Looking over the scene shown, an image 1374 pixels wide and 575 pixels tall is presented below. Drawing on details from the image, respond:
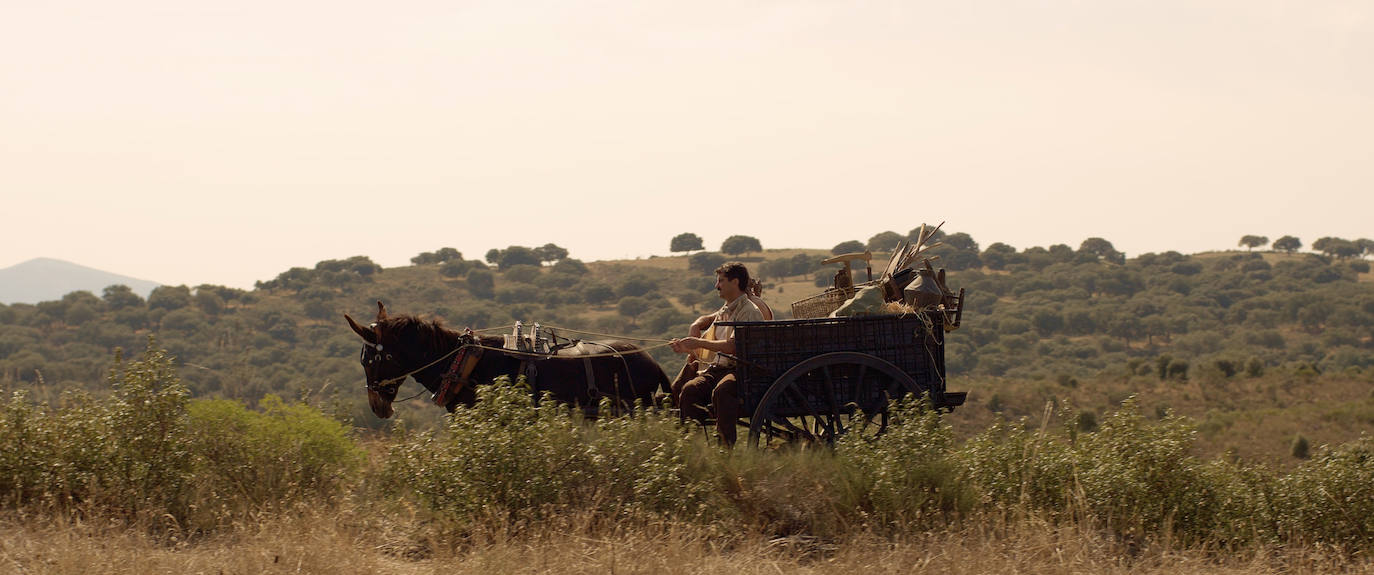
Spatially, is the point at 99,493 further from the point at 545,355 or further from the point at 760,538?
the point at 760,538

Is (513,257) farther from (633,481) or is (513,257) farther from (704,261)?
(633,481)

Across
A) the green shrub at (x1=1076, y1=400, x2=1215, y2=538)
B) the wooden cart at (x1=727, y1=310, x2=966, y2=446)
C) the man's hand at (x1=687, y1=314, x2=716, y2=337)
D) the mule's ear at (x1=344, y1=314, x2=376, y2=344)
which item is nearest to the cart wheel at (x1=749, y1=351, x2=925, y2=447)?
the wooden cart at (x1=727, y1=310, x2=966, y2=446)

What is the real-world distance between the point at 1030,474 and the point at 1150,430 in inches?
37.6

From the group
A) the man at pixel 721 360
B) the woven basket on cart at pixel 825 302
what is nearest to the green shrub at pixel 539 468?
the man at pixel 721 360

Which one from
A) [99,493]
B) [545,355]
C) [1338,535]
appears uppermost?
[545,355]

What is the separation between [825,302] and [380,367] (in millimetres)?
3808

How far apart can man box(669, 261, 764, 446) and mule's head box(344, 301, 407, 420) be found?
2.27 m

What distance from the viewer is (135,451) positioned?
286 inches

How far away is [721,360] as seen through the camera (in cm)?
860

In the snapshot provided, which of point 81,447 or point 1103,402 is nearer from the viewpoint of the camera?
point 81,447

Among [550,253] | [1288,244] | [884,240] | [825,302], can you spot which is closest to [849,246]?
[884,240]

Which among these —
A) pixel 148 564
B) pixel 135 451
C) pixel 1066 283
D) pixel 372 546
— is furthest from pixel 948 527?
pixel 1066 283

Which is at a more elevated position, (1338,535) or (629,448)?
(629,448)

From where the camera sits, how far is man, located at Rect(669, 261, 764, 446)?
27.2ft
